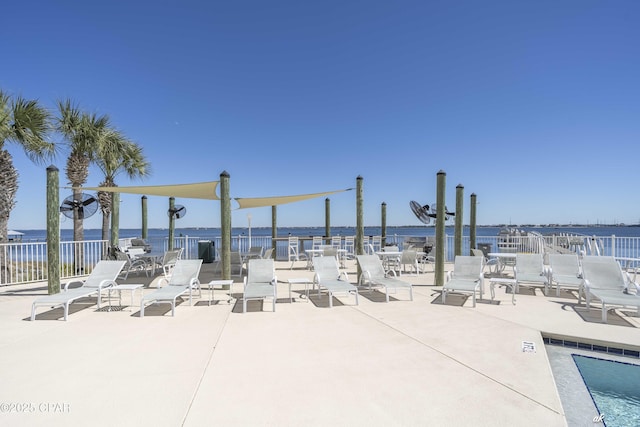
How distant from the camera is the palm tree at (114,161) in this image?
11.6m

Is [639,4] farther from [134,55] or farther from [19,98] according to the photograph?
[19,98]

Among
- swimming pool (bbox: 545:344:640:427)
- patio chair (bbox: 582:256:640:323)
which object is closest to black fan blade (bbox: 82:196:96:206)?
swimming pool (bbox: 545:344:640:427)

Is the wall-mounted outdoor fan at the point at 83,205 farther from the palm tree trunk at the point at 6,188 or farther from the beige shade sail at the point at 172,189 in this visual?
the beige shade sail at the point at 172,189

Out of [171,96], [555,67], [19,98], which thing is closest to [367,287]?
[555,67]

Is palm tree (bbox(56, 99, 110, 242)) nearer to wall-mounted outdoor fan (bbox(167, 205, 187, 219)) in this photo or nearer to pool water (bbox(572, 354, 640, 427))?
wall-mounted outdoor fan (bbox(167, 205, 187, 219))

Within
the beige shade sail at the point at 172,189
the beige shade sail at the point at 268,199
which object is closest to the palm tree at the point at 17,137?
the beige shade sail at the point at 172,189

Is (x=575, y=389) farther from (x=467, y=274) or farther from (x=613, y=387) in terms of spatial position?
(x=467, y=274)

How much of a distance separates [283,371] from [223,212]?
15.0 feet

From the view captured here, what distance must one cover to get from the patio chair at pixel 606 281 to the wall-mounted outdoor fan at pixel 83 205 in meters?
13.0

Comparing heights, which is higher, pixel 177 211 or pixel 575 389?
pixel 177 211

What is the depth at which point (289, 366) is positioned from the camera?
117 inches

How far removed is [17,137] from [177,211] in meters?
5.66

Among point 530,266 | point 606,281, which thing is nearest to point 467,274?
point 530,266

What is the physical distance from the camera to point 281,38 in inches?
418
